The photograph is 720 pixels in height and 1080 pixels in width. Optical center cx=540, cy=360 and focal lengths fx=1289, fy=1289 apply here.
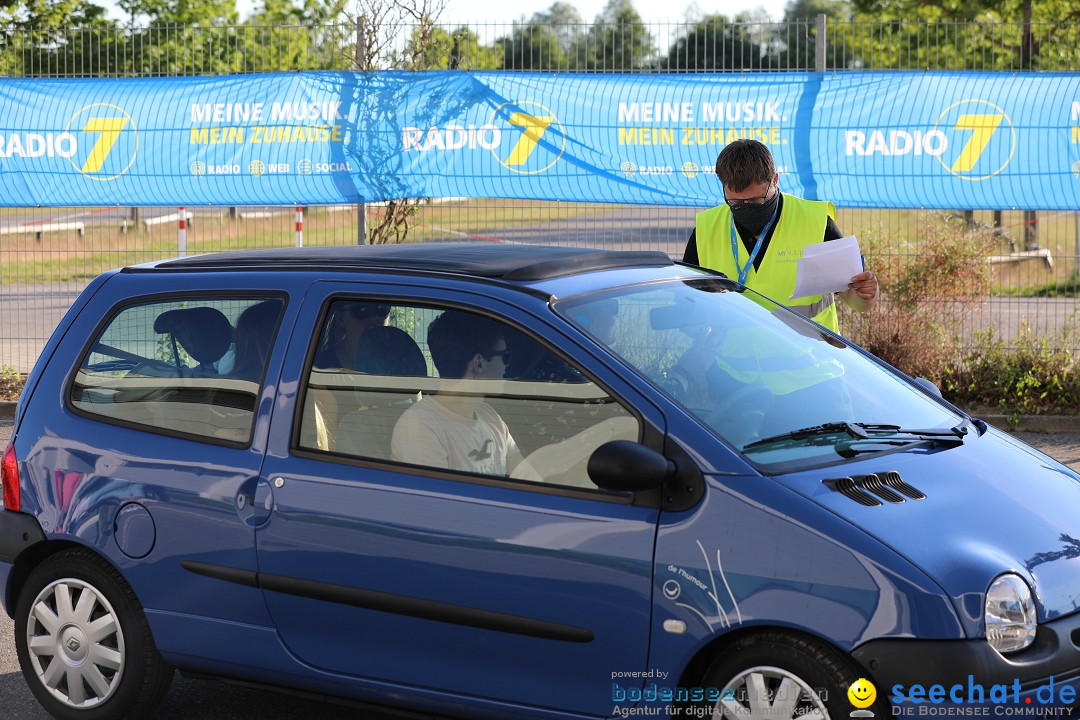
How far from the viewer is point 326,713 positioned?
14.8 ft

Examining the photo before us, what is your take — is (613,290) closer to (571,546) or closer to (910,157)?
(571,546)

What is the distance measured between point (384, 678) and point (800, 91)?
7.26 meters

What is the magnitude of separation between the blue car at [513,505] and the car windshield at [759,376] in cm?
1

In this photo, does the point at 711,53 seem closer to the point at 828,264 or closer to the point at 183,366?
the point at 828,264

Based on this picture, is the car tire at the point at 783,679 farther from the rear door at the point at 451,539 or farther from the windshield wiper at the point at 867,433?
the windshield wiper at the point at 867,433

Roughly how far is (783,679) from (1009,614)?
57cm

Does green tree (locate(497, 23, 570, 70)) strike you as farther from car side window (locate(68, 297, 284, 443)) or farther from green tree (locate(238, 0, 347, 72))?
car side window (locate(68, 297, 284, 443))

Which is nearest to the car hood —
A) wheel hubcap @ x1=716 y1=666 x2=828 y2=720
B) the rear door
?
wheel hubcap @ x1=716 y1=666 x2=828 y2=720

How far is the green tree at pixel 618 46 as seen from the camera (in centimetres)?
1023

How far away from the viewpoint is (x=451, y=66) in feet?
35.6

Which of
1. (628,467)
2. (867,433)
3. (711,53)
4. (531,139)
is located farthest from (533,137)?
(628,467)

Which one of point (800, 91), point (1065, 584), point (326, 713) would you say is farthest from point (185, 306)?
point (800, 91)

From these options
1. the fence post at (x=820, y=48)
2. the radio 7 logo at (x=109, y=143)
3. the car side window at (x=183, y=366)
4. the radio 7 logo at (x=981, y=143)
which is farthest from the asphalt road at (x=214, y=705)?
the fence post at (x=820, y=48)

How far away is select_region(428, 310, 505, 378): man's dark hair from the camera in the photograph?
383 centimetres
